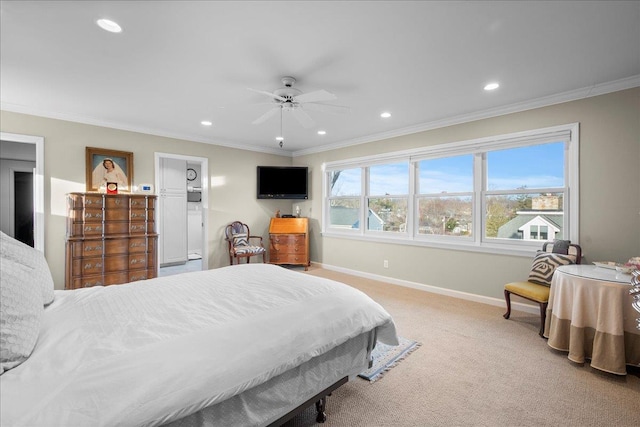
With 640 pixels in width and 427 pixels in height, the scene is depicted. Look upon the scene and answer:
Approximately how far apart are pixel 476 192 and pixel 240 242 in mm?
4164

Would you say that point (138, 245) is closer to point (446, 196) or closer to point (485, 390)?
point (485, 390)

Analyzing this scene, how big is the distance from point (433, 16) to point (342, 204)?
419 cm

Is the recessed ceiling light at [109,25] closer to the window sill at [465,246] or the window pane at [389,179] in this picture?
the window pane at [389,179]

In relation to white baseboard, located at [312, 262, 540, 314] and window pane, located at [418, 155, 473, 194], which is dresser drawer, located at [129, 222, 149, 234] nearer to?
white baseboard, located at [312, 262, 540, 314]

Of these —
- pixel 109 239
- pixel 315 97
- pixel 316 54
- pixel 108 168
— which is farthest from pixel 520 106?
pixel 108 168

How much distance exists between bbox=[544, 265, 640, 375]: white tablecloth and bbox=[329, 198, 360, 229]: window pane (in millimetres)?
3470

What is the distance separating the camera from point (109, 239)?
400 cm

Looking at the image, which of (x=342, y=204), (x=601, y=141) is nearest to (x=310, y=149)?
(x=342, y=204)

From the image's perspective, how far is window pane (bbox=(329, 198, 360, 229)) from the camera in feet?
18.9

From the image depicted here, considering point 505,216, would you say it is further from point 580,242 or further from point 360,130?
point 360,130

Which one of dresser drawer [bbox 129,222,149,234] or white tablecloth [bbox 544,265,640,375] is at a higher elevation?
dresser drawer [bbox 129,222,149,234]

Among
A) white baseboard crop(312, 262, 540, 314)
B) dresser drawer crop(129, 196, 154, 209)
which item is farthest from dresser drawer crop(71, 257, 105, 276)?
white baseboard crop(312, 262, 540, 314)

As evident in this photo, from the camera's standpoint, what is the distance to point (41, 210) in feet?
12.9

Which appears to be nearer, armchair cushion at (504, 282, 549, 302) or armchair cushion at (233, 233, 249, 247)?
armchair cushion at (504, 282, 549, 302)
